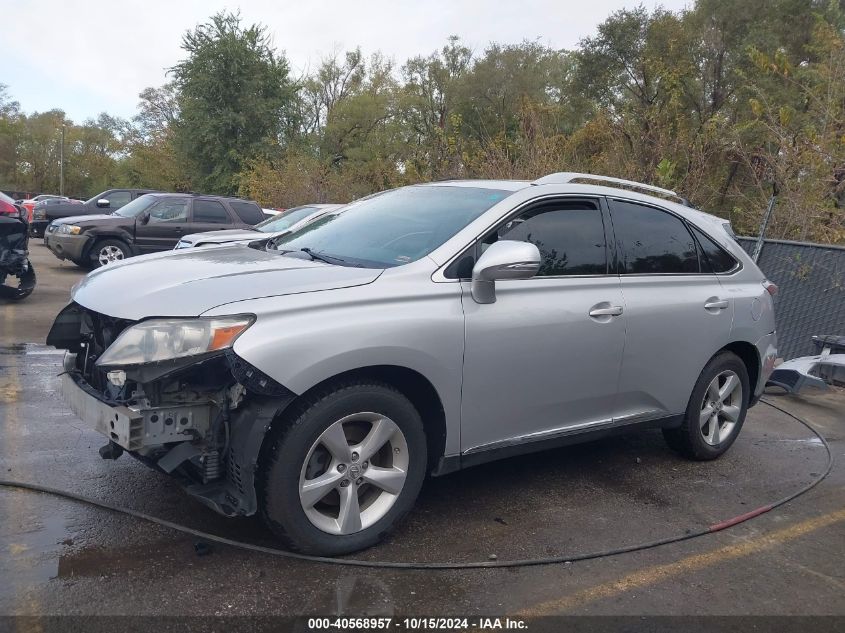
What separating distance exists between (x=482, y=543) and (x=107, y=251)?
480 inches

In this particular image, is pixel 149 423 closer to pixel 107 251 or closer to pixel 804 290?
pixel 804 290

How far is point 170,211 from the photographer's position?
14.4 metres

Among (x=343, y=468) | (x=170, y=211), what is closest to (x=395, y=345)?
(x=343, y=468)

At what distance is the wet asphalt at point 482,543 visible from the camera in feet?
10.0

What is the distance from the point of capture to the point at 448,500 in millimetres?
4156

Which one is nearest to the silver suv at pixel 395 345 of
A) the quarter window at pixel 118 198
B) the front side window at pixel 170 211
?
the front side window at pixel 170 211

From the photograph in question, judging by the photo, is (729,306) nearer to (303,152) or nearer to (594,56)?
(594,56)

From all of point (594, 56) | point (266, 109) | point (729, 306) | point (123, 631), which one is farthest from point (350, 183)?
point (123, 631)

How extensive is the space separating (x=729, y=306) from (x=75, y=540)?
13.4ft

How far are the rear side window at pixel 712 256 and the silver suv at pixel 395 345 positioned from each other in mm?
21

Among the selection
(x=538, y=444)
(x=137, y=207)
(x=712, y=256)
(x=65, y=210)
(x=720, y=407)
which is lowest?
(x=65, y=210)

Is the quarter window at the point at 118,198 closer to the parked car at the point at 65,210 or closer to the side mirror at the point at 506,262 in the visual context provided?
the parked car at the point at 65,210

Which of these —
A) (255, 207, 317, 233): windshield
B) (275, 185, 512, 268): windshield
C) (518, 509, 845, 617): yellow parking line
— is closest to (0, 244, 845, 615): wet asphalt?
(518, 509, 845, 617): yellow parking line

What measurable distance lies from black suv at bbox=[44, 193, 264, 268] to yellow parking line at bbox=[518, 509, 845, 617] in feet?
40.3
